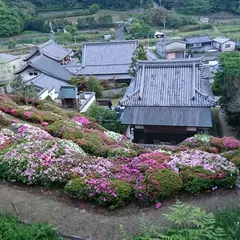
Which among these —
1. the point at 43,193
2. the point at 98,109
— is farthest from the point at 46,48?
the point at 43,193

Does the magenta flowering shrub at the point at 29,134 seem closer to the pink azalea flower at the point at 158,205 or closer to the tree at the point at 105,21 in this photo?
the pink azalea flower at the point at 158,205

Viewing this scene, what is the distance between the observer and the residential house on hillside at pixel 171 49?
56.4m

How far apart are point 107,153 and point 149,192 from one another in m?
3.73

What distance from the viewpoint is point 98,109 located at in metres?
23.7

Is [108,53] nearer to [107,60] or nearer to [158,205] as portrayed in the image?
[107,60]

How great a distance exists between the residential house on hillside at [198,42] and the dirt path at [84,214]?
5863 centimetres

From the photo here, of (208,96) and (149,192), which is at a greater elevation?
(149,192)

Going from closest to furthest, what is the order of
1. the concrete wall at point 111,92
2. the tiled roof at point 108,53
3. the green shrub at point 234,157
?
the green shrub at point 234,157
the concrete wall at point 111,92
the tiled roof at point 108,53

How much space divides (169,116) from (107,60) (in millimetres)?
24270

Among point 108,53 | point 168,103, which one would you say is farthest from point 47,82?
point 168,103

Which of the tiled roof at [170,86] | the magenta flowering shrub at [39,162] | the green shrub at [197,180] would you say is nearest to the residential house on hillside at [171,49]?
the tiled roof at [170,86]

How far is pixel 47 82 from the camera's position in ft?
114

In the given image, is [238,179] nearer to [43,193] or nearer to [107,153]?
[107,153]

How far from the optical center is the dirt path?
7.05m
